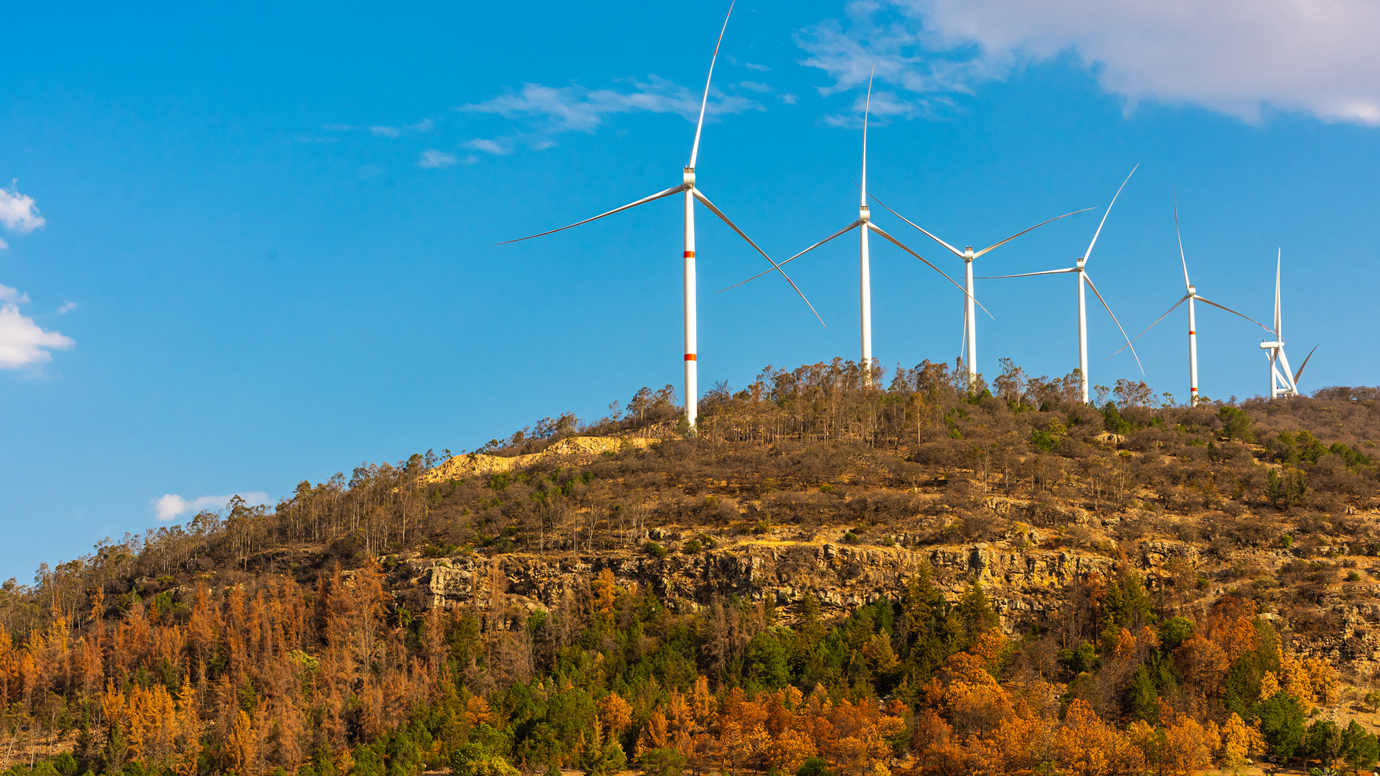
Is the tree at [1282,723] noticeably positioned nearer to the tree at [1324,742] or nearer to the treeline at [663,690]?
the treeline at [663,690]

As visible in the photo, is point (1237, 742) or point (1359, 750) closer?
point (1359, 750)

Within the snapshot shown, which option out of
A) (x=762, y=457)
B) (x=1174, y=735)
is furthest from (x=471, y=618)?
(x=1174, y=735)

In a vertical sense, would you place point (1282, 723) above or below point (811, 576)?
below

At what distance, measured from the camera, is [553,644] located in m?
90.4

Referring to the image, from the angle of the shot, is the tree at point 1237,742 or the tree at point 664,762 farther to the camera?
the tree at point 664,762

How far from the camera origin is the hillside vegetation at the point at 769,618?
7744 cm

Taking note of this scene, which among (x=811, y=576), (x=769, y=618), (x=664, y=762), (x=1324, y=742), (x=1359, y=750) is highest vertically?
(x=811, y=576)

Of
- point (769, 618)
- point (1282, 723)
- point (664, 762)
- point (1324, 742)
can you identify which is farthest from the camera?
point (769, 618)

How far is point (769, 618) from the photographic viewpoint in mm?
89438

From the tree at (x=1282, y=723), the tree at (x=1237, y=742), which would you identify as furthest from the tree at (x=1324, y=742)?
the tree at (x=1237, y=742)

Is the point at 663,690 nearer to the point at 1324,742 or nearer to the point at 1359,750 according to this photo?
the point at 1324,742

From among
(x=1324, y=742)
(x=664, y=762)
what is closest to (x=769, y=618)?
(x=664, y=762)

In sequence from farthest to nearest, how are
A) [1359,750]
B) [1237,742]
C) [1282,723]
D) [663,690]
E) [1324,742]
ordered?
[663,690] → [1282,723] → [1237,742] → [1324,742] → [1359,750]

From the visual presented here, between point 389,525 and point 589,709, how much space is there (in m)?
35.7
